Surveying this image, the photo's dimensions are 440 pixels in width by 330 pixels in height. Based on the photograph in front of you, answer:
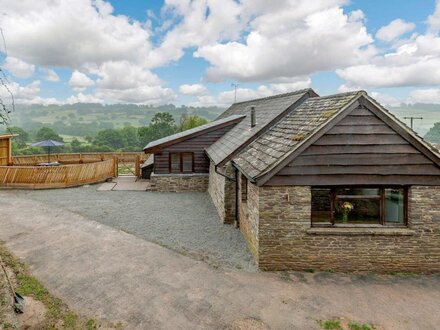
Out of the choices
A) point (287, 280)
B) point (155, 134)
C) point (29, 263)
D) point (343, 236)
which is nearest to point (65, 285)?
point (29, 263)

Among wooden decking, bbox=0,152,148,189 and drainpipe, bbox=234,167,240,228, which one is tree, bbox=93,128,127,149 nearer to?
wooden decking, bbox=0,152,148,189

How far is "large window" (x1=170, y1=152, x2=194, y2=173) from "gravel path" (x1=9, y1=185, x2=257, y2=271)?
160 centimetres

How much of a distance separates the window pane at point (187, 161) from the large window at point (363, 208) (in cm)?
1107

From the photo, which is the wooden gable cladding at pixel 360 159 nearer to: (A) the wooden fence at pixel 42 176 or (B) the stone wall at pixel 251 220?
(B) the stone wall at pixel 251 220

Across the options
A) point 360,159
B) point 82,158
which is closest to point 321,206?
point 360,159

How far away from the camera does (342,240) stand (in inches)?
342

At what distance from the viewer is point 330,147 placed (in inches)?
342

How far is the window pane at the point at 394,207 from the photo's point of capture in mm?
8812

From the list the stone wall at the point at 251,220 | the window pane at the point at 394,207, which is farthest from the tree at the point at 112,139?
the window pane at the point at 394,207

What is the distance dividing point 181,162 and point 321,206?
37.2ft

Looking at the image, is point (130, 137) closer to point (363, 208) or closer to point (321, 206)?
point (321, 206)

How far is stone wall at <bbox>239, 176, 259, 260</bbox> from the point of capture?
9148 mm

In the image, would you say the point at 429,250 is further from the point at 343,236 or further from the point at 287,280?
the point at 287,280

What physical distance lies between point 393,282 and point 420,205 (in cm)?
221
